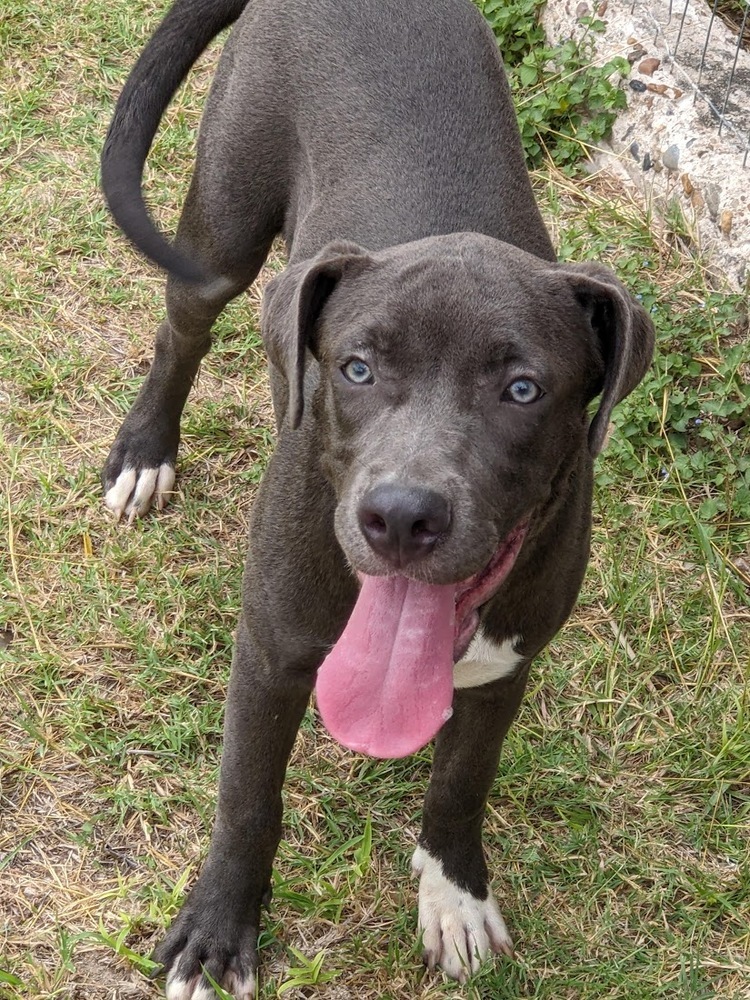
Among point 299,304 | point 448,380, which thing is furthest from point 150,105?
point 448,380

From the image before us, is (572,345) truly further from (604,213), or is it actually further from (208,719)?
(604,213)

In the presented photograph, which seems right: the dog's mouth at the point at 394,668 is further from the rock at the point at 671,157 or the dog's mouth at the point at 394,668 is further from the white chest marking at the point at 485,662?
the rock at the point at 671,157

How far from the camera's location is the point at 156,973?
350cm

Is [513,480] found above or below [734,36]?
above

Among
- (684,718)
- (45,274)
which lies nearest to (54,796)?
(684,718)

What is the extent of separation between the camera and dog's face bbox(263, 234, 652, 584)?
8.57 feet

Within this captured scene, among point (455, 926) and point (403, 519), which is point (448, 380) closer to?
point (403, 519)

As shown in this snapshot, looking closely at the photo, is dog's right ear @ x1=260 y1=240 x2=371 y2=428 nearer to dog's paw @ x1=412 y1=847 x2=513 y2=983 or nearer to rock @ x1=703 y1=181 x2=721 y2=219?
dog's paw @ x1=412 y1=847 x2=513 y2=983

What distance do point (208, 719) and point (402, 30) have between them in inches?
83.0

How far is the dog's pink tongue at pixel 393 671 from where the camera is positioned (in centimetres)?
277

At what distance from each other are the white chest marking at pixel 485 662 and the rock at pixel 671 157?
3.02 metres

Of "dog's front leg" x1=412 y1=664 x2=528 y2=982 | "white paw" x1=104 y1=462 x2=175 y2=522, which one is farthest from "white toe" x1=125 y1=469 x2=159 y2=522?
"dog's front leg" x1=412 y1=664 x2=528 y2=982

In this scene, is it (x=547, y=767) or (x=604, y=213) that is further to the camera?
(x=604, y=213)

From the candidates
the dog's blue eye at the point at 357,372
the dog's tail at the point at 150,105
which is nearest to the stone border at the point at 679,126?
the dog's tail at the point at 150,105
